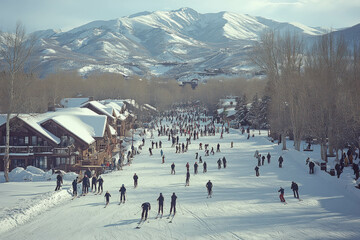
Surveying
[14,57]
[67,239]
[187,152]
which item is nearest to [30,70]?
[14,57]

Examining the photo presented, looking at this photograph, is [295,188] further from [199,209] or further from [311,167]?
[311,167]

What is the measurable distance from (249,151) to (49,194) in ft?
74.9

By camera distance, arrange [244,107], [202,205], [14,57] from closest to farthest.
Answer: [202,205]
[14,57]
[244,107]

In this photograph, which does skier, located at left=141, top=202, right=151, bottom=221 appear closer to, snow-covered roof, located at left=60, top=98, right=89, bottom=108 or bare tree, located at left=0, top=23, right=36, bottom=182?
bare tree, located at left=0, top=23, right=36, bottom=182

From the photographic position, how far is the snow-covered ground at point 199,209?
1291 centimetres

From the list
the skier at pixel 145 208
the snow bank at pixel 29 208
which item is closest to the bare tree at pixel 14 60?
the snow bank at pixel 29 208

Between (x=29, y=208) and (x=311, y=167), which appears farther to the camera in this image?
(x=311, y=167)

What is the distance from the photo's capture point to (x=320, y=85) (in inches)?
1114

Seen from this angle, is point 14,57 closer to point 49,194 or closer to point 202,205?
point 49,194

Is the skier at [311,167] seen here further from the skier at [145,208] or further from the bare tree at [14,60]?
the bare tree at [14,60]

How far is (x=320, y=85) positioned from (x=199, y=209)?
18771 mm

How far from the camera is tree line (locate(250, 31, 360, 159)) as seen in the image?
86.2 ft

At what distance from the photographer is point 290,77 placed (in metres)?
34.4

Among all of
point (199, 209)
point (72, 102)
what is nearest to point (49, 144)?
point (199, 209)
